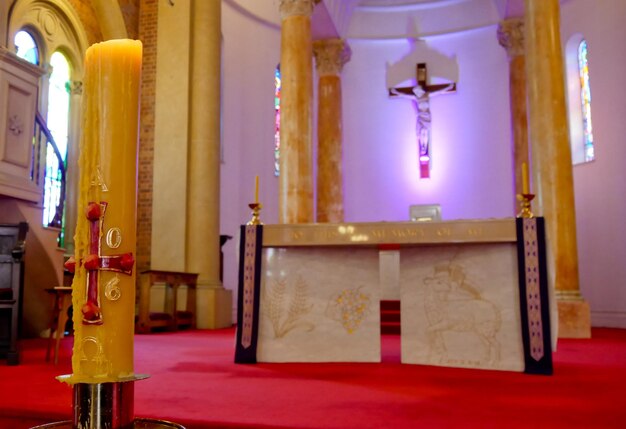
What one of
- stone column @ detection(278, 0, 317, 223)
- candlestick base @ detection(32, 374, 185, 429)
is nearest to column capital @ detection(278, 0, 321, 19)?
stone column @ detection(278, 0, 317, 223)

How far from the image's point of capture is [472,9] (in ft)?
48.7

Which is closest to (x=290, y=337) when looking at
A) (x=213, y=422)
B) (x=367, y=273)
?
(x=367, y=273)

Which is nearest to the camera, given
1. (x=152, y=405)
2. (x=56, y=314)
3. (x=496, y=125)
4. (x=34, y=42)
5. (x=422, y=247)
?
(x=152, y=405)

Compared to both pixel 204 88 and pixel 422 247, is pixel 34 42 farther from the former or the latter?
pixel 422 247

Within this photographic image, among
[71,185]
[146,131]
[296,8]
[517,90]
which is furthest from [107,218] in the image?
[517,90]

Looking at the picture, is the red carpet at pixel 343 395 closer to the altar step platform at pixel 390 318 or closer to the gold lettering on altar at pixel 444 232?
the gold lettering on altar at pixel 444 232

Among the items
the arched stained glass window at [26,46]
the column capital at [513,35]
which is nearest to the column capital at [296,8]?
the arched stained glass window at [26,46]

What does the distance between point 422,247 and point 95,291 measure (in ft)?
13.2

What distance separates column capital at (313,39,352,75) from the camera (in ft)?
46.1

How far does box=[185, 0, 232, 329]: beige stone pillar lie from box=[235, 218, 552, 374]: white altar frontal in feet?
15.7

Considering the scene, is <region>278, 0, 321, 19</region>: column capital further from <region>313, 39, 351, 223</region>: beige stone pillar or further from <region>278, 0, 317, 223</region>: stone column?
<region>313, 39, 351, 223</region>: beige stone pillar

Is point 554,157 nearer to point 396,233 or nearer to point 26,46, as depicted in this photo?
point 396,233

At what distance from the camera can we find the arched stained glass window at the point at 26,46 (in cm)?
1030

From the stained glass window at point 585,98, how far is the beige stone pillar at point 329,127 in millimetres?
5111
